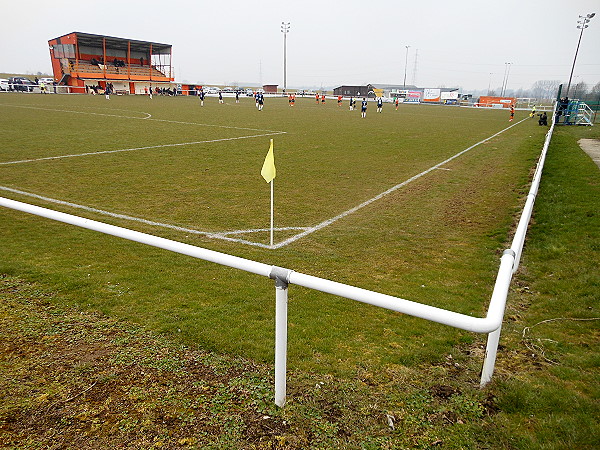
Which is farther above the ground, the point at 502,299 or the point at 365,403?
the point at 502,299

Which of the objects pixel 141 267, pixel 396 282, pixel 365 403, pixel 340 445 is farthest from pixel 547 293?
pixel 141 267

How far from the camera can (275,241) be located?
21.1 ft

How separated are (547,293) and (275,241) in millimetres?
3646

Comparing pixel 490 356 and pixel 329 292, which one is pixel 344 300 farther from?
pixel 329 292

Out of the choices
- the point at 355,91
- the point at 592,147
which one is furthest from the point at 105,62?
the point at 592,147

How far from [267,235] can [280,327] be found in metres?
4.16

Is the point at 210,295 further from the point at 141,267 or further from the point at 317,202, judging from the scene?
the point at 317,202

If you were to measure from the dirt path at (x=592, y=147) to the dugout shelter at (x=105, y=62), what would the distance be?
6209cm

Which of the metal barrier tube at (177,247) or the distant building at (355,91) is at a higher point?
the distant building at (355,91)

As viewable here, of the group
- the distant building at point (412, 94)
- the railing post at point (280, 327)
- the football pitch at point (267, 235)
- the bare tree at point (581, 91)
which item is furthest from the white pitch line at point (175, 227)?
the distant building at point (412, 94)

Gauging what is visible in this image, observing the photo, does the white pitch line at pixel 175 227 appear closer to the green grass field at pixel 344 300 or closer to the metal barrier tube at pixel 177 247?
the green grass field at pixel 344 300

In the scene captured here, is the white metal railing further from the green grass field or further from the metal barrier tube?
the green grass field

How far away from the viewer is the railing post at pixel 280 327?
2396mm

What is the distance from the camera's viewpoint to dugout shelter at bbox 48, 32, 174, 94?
200 ft
